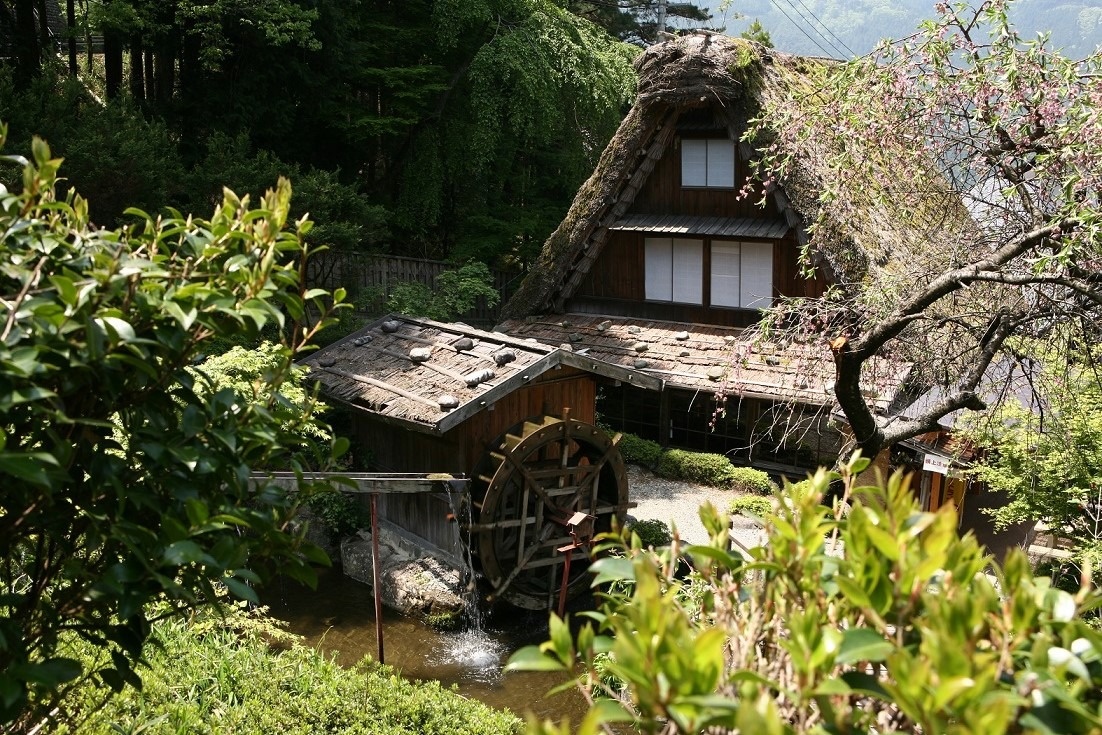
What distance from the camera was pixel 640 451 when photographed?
14.9 m

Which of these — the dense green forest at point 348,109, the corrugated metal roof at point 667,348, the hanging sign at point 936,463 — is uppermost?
the dense green forest at point 348,109

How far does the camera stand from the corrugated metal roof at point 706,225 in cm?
1474

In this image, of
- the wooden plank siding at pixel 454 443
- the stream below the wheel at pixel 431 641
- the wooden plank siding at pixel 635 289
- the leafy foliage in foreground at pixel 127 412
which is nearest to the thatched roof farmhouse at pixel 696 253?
the wooden plank siding at pixel 635 289

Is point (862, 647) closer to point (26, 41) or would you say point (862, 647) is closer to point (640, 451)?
point (640, 451)

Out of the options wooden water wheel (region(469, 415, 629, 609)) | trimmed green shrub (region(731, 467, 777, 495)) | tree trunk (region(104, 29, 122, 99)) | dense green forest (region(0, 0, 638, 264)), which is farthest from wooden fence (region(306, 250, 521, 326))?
trimmed green shrub (region(731, 467, 777, 495))

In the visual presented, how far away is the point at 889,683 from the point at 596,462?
31.7 ft

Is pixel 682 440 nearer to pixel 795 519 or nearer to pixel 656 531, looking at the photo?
pixel 656 531

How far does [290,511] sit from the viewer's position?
2.91 meters

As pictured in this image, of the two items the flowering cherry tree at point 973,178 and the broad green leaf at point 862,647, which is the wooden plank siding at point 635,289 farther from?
the broad green leaf at point 862,647

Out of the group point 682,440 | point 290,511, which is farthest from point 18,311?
point 682,440

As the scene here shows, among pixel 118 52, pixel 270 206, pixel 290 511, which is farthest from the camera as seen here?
pixel 118 52

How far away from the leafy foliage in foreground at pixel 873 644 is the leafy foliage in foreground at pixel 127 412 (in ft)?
3.73

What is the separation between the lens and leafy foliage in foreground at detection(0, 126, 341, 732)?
2.21 metres

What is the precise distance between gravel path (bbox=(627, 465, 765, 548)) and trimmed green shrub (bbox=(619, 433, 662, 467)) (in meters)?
0.14
